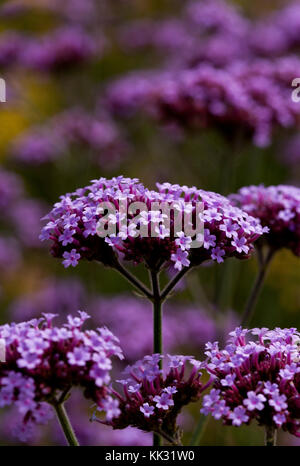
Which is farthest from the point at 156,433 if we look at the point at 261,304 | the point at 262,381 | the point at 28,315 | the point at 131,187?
the point at 261,304

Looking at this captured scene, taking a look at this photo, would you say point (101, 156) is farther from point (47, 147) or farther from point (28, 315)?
point (28, 315)

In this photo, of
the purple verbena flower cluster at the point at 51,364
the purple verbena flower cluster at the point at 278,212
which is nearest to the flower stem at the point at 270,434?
the purple verbena flower cluster at the point at 51,364

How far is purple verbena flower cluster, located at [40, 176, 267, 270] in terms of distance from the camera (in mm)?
1912

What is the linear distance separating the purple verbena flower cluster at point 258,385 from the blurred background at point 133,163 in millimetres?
1375

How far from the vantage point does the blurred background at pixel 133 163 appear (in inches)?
149

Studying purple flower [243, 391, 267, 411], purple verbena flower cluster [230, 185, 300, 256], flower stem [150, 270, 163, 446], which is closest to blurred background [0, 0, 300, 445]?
purple verbena flower cluster [230, 185, 300, 256]

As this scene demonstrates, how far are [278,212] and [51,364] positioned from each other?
1210mm

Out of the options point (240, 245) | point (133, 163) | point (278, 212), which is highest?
point (133, 163)

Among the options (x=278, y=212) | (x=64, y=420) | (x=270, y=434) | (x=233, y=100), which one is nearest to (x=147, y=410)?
(x=64, y=420)

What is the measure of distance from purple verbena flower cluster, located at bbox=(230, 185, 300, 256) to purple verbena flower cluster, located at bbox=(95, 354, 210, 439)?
0.80 meters

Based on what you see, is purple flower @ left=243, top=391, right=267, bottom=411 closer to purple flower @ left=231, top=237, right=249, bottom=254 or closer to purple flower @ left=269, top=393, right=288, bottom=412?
purple flower @ left=269, top=393, right=288, bottom=412

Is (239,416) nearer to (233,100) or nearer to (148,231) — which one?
(148,231)

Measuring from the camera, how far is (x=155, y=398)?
1819 mm
